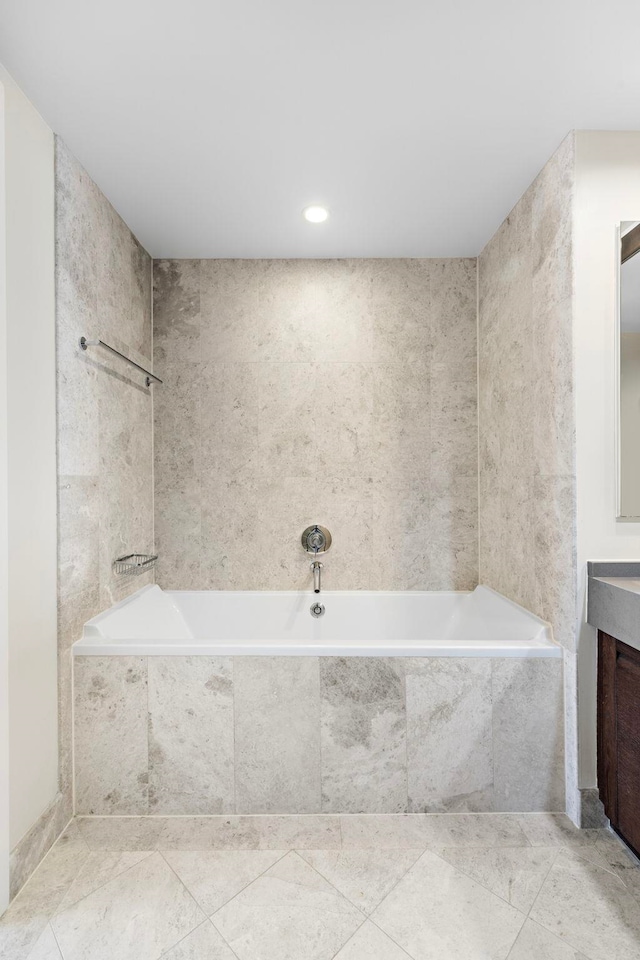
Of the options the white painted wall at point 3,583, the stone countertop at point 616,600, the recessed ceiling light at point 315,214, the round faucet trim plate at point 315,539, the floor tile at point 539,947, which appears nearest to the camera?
the floor tile at point 539,947

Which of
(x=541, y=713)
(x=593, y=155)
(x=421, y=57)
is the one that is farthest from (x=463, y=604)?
(x=421, y=57)

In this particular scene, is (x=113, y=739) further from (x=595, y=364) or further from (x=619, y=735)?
(x=595, y=364)

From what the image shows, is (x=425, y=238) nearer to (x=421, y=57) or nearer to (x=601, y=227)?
(x=601, y=227)

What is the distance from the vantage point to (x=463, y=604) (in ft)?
9.46

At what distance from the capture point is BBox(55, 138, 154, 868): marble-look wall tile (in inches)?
76.2

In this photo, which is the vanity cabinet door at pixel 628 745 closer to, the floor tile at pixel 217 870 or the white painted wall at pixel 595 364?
the white painted wall at pixel 595 364

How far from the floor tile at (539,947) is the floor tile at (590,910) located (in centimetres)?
2

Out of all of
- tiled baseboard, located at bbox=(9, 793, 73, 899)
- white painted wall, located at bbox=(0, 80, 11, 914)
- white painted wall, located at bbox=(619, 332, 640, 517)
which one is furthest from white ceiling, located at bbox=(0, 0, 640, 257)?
tiled baseboard, located at bbox=(9, 793, 73, 899)

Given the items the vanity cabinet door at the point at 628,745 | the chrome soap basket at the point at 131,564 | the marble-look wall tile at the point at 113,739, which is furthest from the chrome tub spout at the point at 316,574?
the vanity cabinet door at the point at 628,745

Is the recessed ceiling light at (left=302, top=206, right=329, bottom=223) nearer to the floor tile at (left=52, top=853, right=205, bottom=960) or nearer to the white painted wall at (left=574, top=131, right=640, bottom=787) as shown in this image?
the white painted wall at (left=574, top=131, right=640, bottom=787)

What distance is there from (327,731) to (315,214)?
2130mm

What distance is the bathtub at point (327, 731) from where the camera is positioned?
76.7 inches

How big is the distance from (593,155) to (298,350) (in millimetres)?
1568

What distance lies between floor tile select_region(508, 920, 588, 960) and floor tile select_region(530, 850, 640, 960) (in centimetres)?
2
